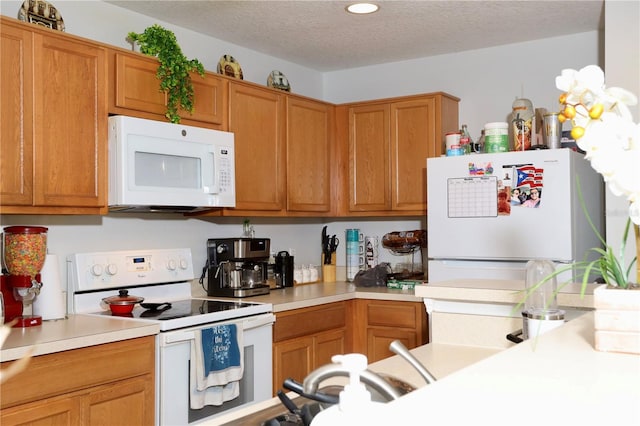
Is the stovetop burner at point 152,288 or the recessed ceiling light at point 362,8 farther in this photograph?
the recessed ceiling light at point 362,8

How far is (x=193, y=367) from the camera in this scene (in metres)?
2.83

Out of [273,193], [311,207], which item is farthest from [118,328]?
[311,207]

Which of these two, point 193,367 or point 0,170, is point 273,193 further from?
point 0,170

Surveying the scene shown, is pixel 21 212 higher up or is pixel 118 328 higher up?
pixel 21 212

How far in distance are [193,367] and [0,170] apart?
1.12m

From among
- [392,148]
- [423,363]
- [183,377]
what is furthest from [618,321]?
[392,148]

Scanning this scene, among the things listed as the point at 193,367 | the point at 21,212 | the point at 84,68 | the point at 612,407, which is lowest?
the point at 193,367

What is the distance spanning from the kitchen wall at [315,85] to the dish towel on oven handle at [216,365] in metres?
0.79

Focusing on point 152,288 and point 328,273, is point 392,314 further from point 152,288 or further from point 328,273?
point 152,288

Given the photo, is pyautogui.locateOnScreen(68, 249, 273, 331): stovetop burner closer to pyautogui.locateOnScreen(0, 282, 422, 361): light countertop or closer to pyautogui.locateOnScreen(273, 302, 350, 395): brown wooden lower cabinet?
pyautogui.locateOnScreen(0, 282, 422, 361): light countertop

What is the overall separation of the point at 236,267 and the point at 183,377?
3.22 ft

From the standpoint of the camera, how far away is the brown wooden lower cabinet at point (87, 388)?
224 cm

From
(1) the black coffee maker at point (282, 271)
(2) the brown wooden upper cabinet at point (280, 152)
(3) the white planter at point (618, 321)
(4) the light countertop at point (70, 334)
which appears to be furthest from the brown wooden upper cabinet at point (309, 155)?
(3) the white planter at point (618, 321)

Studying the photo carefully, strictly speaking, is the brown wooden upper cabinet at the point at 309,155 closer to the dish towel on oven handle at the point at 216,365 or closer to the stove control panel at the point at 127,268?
the stove control panel at the point at 127,268
